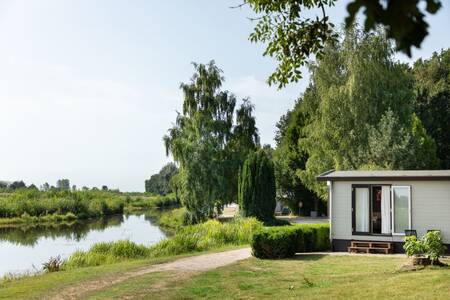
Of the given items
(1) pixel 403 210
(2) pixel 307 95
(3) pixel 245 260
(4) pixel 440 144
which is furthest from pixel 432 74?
(3) pixel 245 260

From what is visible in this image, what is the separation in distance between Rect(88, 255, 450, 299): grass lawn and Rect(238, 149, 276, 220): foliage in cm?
1540

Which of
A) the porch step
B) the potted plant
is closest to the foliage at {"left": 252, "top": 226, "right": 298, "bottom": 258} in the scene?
the porch step

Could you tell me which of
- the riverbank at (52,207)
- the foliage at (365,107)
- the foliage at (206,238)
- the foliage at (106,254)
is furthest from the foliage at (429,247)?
the riverbank at (52,207)

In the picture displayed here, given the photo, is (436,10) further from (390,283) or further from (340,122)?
(340,122)

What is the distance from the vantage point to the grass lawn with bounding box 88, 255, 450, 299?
9.91 metres

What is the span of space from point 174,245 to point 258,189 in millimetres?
11458

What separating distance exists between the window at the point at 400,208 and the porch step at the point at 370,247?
58 centimetres

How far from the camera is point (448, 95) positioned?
42.6 m

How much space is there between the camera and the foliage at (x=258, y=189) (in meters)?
30.1

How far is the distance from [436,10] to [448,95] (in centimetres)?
4429

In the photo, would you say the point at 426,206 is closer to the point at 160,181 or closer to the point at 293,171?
the point at 293,171

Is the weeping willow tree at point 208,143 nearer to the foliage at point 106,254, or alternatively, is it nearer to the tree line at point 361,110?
the tree line at point 361,110

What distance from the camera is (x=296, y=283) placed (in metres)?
11.6

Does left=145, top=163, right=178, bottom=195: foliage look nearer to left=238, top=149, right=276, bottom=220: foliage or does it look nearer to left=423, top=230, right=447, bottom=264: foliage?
left=238, top=149, right=276, bottom=220: foliage
